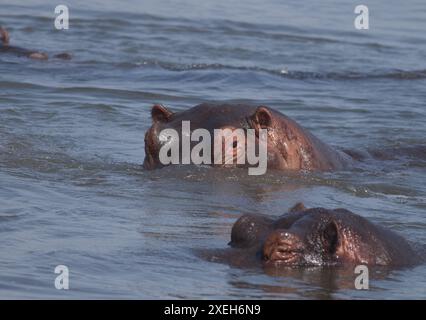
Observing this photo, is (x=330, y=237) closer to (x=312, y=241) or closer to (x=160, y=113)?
(x=312, y=241)

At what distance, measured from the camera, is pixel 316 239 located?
6.04 m

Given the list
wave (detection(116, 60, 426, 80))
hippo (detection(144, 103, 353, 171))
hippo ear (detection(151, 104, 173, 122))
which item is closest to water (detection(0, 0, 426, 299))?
wave (detection(116, 60, 426, 80))

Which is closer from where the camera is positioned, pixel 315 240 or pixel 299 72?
pixel 315 240

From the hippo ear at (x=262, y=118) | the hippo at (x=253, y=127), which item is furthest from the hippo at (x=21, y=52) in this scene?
the hippo ear at (x=262, y=118)

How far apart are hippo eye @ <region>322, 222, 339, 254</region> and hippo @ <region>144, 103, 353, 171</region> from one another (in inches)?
106

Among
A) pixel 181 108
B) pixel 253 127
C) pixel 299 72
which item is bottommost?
pixel 181 108

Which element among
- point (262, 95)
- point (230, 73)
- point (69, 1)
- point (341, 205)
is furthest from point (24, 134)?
point (69, 1)

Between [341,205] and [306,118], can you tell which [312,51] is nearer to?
[306,118]

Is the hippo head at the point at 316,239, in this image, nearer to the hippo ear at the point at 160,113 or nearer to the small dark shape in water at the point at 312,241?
the small dark shape in water at the point at 312,241

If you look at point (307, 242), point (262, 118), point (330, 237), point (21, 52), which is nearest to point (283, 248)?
point (307, 242)

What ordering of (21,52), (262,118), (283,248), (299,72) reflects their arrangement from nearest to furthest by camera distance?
1. (283,248)
2. (262,118)
3. (299,72)
4. (21,52)

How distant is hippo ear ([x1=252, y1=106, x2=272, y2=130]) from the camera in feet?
28.6

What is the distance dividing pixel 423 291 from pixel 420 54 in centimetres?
Result: 1279
